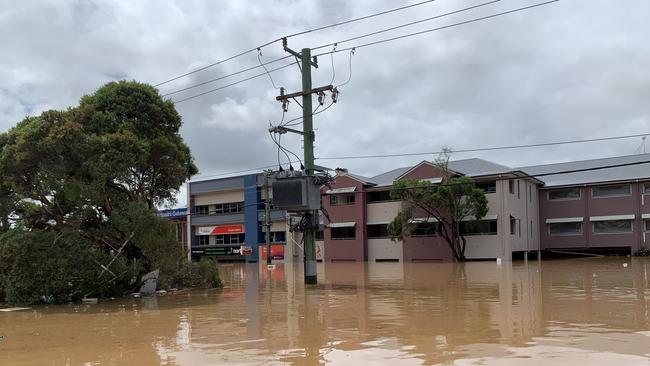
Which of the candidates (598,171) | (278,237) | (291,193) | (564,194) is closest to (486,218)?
(564,194)

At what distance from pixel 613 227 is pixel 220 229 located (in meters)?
40.2

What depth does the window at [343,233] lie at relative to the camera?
5292 centimetres

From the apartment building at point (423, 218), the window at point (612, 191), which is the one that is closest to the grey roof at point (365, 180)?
the apartment building at point (423, 218)

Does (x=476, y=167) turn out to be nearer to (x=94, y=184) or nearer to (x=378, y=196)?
(x=378, y=196)

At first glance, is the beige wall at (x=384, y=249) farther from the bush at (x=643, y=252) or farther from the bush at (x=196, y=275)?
the bush at (x=196, y=275)

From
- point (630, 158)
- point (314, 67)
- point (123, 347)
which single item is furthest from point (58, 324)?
point (630, 158)

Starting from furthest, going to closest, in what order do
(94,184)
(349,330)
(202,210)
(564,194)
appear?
(202,210), (564,194), (94,184), (349,330)

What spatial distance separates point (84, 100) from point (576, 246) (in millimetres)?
41521

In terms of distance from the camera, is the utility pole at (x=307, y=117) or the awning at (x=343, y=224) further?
the awning at (x=343, y=224)

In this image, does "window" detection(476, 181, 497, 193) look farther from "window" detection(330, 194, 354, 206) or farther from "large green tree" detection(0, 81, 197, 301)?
"large green tree" detection(0, 81, 197, 301)

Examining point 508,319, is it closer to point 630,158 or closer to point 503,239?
point 503,239

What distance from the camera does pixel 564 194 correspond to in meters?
49.6

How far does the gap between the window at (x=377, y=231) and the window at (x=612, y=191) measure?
17.6 meters

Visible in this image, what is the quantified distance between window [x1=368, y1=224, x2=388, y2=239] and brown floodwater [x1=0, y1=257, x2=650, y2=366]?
3187 centimetres
